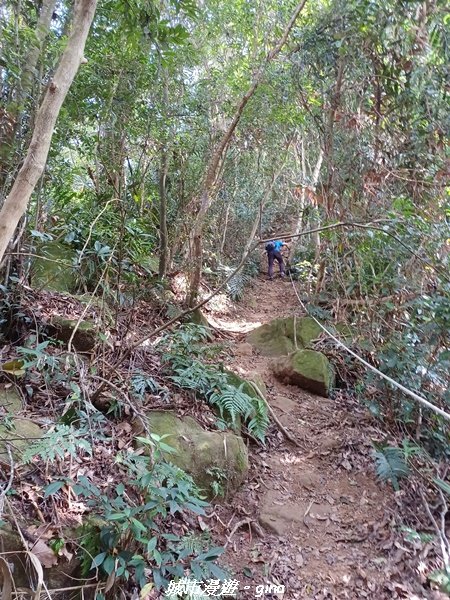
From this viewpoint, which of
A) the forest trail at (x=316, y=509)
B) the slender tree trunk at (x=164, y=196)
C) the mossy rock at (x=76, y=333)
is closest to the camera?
the forest trail at (x=316, y=509)

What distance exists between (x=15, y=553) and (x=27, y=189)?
207 cm

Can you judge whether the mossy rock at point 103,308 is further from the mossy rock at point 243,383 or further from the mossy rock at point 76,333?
the mossy rock at point 243,383

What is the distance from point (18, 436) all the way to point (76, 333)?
1.52 meters

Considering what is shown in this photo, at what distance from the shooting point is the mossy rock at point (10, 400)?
3.16 m

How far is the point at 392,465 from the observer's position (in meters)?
3.89

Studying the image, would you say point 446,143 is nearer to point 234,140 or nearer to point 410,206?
point 410,206

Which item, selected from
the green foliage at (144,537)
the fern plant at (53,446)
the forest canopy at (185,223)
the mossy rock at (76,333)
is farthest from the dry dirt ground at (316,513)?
the mossy rock at (76,333)

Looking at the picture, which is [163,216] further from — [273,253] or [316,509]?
[273,253]

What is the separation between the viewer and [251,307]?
10594 mm

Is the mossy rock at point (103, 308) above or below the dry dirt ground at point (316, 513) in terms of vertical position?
above

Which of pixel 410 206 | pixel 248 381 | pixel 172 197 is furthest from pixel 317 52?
pixel 248 381

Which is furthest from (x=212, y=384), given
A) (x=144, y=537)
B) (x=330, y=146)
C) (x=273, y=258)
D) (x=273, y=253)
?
(x=273, y=258)

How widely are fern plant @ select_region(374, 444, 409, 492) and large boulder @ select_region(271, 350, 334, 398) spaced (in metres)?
1.77

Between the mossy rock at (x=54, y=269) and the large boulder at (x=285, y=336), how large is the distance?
367 centimetres
